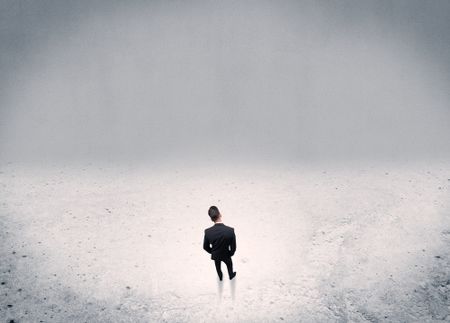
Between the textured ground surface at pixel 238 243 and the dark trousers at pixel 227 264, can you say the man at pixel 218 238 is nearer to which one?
the dark trousers at pixel 227 264

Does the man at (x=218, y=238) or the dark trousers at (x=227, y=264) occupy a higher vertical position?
the man at (x=218, y=238)

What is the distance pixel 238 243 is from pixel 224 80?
5.17m

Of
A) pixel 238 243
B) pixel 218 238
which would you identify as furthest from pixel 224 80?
pixel 218 238

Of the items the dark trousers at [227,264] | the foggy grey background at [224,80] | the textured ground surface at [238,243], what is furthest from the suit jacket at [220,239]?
the foggy grey background at [224,80]

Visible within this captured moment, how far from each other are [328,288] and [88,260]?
11.4 feet

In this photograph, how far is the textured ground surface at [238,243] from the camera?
4.28 metres

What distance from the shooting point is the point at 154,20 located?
961 centimetres

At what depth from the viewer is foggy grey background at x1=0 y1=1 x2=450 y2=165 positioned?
7.78 m

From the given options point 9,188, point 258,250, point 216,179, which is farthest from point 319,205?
point 9,188

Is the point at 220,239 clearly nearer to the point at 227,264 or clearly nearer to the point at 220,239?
the point at 220,239

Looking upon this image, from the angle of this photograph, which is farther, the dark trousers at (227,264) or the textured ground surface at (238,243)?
the dark trousers at (227,264)

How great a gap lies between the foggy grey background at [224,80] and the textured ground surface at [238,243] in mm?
886

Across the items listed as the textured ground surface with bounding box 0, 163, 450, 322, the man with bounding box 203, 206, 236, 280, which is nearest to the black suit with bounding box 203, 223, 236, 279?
the man with bounding box 203, 206, 236, 280

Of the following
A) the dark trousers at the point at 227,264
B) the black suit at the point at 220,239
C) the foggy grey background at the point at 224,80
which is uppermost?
the foggy grey background at the point at 224,80
